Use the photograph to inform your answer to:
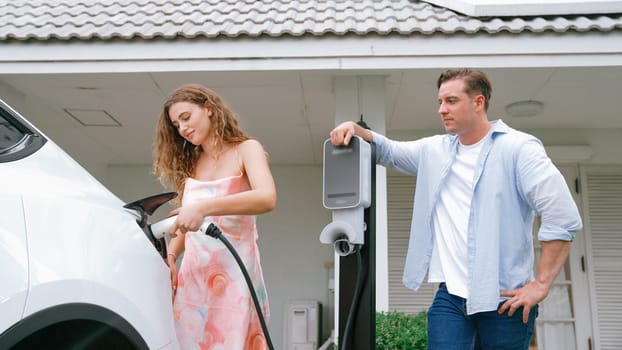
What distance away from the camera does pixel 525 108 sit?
17.0ft

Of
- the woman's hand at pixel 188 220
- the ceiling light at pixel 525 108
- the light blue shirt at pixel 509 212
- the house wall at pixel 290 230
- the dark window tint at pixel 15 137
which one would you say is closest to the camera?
the dark window tint at pixel 15 137

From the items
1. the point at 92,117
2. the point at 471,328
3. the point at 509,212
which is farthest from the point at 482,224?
the point at 92,117

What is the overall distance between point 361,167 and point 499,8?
10.9ft

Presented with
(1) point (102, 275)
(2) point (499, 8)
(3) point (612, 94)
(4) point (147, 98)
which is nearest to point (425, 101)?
(2) point (499, 8)

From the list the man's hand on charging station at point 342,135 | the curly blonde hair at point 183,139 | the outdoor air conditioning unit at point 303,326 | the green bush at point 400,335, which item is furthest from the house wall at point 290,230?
the man's hand on charging station at point 342,135

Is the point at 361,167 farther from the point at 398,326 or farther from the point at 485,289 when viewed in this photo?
the point at 398,326

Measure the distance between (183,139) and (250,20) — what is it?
272cm

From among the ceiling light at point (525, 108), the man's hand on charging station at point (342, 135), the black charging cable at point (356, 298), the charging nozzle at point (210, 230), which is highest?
the ceiling light at point (525, 108)

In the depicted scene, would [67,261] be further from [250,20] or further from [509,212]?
[250,20]

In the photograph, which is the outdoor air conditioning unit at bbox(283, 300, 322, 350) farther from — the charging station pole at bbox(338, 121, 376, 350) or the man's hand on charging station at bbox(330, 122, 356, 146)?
the man's hand on charging station at bbox(330, 122, 356, 146)

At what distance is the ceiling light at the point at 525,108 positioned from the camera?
5.14 meters

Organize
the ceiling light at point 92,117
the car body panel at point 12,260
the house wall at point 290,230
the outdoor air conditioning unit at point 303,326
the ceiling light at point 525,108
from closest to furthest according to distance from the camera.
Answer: the car body panel at point 12,260 < the ceiling light at point 525,108 < the ceiling light at point 92,117 < the outdoor air conditioning unit at point 303,326 < the house wall at point 290,230

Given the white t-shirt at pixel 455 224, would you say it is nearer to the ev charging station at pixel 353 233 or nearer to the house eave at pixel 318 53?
the ev charging station at pixel 353 233

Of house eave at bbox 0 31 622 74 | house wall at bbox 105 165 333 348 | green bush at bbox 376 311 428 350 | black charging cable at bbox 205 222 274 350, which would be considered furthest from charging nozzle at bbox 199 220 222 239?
house wall at bbox 105 165 333 348
